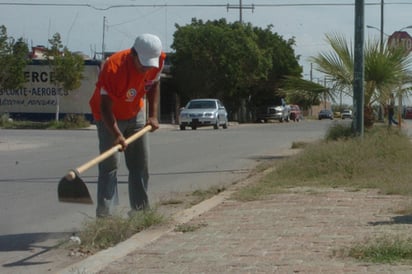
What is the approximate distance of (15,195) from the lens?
36.3ft

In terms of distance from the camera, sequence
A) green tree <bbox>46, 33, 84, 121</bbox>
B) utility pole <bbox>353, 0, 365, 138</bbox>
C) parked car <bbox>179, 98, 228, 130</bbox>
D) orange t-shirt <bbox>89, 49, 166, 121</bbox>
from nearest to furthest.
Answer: orange t-shirt <bbox>89, 49, 166, 121</bbox>
utility pole <bbox>353, 0, 365, 138</bbox>
parked car <bbox>179, 98, 228, 130</bbox>
green tree <bbox>46, 33, 84, 121</bbox>

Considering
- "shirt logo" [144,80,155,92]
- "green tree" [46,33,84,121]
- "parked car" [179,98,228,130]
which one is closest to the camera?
"shirt logo" [144,80,155,92]

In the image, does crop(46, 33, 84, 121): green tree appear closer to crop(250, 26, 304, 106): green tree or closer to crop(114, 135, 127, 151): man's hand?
crop(250, 26, 304, 106): green tree

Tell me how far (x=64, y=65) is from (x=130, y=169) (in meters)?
31.9

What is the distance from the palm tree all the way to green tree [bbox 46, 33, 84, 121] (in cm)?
2421

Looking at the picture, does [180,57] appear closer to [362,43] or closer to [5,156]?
[5,156]

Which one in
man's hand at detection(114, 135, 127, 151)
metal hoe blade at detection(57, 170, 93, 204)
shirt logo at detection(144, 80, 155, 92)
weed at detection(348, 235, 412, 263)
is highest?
shirt logo at detection(144, 80, 155, 92)

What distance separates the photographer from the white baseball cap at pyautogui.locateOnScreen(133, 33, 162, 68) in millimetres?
6973

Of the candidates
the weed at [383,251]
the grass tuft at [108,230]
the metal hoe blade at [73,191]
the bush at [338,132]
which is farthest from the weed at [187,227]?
the bush at [338,132]

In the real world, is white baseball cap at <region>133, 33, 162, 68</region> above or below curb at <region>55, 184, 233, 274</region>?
above

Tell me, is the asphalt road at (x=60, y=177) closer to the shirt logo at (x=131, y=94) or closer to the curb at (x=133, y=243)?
the curb at (x=133, y=243)

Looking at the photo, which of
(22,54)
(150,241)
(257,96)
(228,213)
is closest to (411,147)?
(228,213)

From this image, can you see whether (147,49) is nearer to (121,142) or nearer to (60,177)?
(121,142)

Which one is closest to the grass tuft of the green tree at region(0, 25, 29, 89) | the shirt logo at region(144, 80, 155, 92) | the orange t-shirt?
the orange t-shirt
